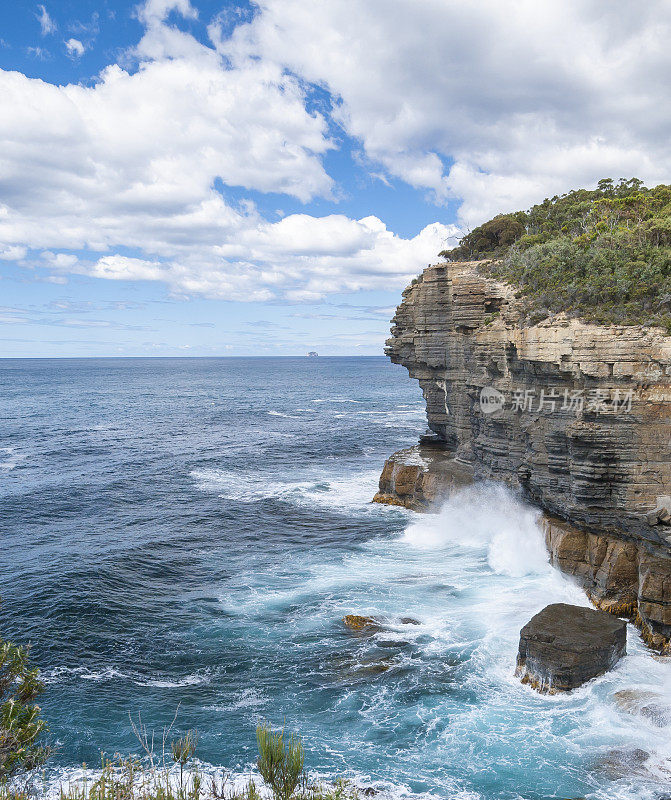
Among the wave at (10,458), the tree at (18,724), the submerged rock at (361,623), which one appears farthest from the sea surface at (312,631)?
the tree at (18,724)

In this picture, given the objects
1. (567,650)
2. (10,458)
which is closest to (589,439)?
(567,650)

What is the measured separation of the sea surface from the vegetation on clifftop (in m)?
11.8

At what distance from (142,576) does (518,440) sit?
2109 centimetres

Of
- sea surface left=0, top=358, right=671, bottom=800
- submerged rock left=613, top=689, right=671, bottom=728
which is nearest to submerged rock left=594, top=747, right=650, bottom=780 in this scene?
sea surface left=0, top=358, right=671, bottom=800

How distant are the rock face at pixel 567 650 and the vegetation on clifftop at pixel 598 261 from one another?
477 inches

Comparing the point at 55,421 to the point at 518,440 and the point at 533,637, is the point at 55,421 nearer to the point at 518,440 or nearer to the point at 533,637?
the point at 518,440

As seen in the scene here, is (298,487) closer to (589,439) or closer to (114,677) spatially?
(114,677)

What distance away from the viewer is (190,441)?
2778 inches

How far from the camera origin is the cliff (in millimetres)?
23500

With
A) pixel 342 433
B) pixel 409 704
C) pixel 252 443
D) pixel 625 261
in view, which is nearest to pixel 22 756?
pixel 409 704

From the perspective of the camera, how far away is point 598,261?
30000 mm

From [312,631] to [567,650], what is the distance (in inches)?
396

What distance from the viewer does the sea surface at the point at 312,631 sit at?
17750 millimetres

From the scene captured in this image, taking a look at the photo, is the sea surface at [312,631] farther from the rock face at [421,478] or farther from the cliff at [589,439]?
the cliff at [589,439]
